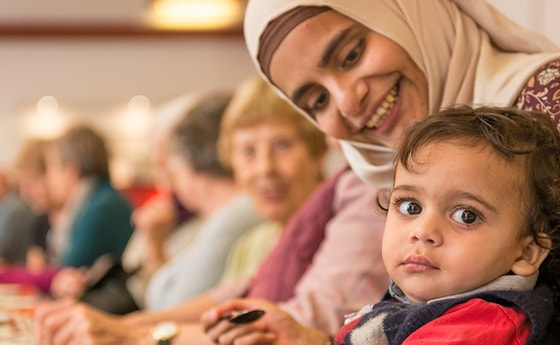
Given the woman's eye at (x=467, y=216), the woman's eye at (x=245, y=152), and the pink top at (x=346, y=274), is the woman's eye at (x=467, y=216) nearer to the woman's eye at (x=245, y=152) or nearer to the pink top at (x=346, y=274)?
the pink top at (x=346, y=274)

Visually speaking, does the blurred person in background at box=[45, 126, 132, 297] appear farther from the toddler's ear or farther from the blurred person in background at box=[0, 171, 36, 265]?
the toddler's ear

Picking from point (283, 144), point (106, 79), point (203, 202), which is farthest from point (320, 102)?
point (106, 79)

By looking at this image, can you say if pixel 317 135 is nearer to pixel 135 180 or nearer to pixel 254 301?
pixel 254 301

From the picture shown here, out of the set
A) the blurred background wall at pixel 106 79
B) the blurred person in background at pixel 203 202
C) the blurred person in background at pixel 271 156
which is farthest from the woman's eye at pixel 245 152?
the blurred background wall at pixel 106 79

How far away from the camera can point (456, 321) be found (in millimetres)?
892

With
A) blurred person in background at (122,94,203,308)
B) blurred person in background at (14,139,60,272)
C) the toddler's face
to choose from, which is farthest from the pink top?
blurred person in background at (14,139,60,272)

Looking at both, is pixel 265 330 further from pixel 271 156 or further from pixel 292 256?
pixel 271 156

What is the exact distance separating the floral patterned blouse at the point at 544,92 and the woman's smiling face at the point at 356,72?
210 mm

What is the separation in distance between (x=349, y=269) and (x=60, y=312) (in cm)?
65

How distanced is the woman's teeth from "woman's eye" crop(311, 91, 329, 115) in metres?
0.09

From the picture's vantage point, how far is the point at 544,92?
118 cm

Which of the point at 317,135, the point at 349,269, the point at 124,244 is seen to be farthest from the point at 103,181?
the point at 349,269

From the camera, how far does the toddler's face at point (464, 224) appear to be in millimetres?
939

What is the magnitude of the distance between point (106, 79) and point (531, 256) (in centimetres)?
863
